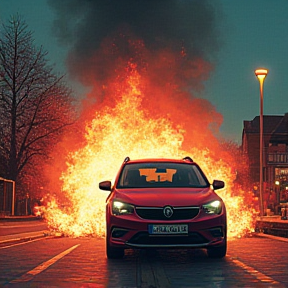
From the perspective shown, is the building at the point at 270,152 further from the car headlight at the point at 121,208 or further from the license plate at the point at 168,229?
the license plate at the point at 168,229

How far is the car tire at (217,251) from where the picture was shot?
11672 mm

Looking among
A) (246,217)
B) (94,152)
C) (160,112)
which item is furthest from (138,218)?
(160,112)

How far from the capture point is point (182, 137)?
2341 centimetres

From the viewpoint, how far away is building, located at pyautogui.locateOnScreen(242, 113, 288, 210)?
112938 mm

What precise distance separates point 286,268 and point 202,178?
3.21 m

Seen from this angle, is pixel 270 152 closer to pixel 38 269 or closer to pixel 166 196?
pixel 166 196

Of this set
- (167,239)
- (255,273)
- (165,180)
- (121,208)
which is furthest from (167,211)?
(255,273)

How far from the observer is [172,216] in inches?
439

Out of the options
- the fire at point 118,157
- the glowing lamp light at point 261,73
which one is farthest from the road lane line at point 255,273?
the glowing lamp light at point 261,73

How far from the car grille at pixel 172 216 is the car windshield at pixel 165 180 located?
4.14 feet

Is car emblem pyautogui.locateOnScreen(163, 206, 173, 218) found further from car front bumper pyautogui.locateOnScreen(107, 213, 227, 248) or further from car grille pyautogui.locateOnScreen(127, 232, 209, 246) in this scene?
car grille pyautogui.locateOnScreen(127, 232, 209, 246)

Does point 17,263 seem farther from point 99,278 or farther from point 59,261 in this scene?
point 99,278

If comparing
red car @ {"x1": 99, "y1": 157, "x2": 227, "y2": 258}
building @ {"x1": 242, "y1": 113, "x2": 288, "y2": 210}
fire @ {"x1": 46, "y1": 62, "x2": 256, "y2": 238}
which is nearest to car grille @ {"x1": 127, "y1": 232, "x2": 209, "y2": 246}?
red car @ {"x1": 99, "y1": 157, "x2": 227, "y2": 258}

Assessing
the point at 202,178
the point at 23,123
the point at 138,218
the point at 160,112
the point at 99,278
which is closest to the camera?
the point at 99,278
